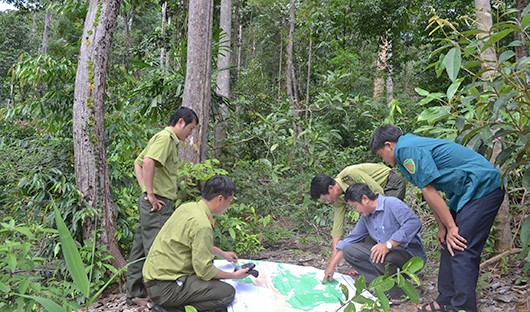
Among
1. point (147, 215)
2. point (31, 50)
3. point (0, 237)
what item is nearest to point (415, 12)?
point (147, 215)

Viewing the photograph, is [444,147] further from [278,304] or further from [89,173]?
[89,173]

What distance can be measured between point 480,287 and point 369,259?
2.74 ft

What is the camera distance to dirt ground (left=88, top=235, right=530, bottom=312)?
3.14 metres

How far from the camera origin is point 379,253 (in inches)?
124

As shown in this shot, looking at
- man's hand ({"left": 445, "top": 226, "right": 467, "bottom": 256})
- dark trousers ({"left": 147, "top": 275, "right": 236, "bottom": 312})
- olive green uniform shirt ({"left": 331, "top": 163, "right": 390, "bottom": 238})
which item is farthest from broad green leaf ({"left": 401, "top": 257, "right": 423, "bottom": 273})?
olive green uniform shirt ({"left": 331, "top": 163, "right": 390, "bottom": 238})

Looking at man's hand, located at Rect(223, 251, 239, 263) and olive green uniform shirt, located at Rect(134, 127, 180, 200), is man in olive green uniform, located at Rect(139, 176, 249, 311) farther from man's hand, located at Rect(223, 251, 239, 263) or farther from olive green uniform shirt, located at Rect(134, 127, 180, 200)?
olive green uniform shirt, located at Rect(134, 127, 180, 200)

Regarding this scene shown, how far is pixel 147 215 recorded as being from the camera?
342 cm

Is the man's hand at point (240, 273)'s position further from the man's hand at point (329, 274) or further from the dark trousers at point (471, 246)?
the dark trousers at point (471, 246)

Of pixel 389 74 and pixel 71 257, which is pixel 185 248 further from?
pixel 389 74

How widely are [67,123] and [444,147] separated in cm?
359

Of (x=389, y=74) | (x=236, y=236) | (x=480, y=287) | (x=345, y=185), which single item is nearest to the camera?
(x=480, y=287)

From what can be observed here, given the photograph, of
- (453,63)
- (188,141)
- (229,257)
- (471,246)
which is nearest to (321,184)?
(229,257)

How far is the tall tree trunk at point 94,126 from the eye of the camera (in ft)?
12.6

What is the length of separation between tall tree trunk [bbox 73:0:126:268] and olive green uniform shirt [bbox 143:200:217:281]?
118cm
